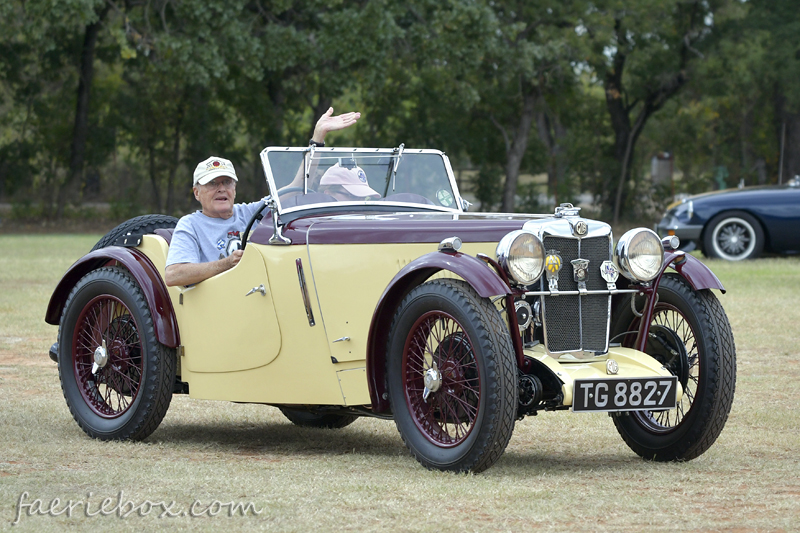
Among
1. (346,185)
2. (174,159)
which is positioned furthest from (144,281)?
(174,159)

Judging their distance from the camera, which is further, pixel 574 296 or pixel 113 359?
pixel 113 359

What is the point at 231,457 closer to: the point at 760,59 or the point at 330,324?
the point at 330,324

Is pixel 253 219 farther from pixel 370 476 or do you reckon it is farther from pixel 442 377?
pixel 370 476

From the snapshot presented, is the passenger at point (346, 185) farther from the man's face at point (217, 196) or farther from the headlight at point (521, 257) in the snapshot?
the headlight at point (521, 257)

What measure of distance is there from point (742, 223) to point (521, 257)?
545 inches

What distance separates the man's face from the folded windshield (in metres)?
0.31

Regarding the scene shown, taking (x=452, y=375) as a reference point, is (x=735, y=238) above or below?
below

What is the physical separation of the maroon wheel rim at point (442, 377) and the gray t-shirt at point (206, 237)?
1.33 m

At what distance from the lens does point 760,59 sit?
28.6m

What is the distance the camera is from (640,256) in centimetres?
505

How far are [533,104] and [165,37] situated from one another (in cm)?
1070

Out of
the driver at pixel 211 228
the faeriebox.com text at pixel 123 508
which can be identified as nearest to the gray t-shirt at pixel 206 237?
the driver at pixel 211 228

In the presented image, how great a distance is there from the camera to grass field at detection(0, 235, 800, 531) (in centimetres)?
404

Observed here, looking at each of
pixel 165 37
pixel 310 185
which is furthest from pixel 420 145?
pixel 310 185
